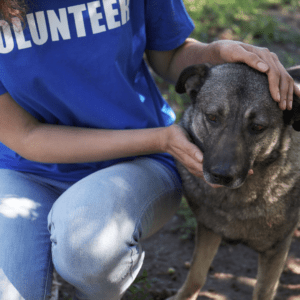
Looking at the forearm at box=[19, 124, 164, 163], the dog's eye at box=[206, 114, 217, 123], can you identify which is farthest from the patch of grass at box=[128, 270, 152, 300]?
the dog's eye at box=[206, 114, 217, 123]

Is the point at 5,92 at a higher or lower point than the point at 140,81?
higher

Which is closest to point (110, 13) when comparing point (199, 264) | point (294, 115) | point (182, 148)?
point (182, 148)

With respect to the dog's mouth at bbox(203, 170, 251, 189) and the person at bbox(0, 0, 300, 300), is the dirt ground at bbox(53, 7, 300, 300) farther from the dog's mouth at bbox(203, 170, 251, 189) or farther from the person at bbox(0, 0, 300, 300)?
the dog's mouth at bbox(203, 170, 251, 189)

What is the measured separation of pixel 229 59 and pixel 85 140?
1.01 meters

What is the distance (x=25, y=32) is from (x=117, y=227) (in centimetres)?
115

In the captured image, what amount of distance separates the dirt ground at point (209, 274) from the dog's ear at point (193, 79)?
1326 mm

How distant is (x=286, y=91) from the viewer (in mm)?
2072

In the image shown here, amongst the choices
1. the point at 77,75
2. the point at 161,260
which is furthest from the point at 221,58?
the point at 161,260

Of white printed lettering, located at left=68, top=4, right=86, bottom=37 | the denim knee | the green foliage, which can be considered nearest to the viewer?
the denim knee

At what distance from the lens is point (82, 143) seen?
7.34ft

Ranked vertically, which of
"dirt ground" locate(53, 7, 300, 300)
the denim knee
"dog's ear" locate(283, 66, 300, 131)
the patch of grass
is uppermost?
"dog's ear" locate(283, 66, 300, 131)

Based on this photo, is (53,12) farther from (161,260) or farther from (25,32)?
(161,260)

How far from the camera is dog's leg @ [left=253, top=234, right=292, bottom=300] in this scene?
2365 millimetres

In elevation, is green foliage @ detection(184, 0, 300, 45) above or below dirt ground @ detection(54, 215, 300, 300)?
above
